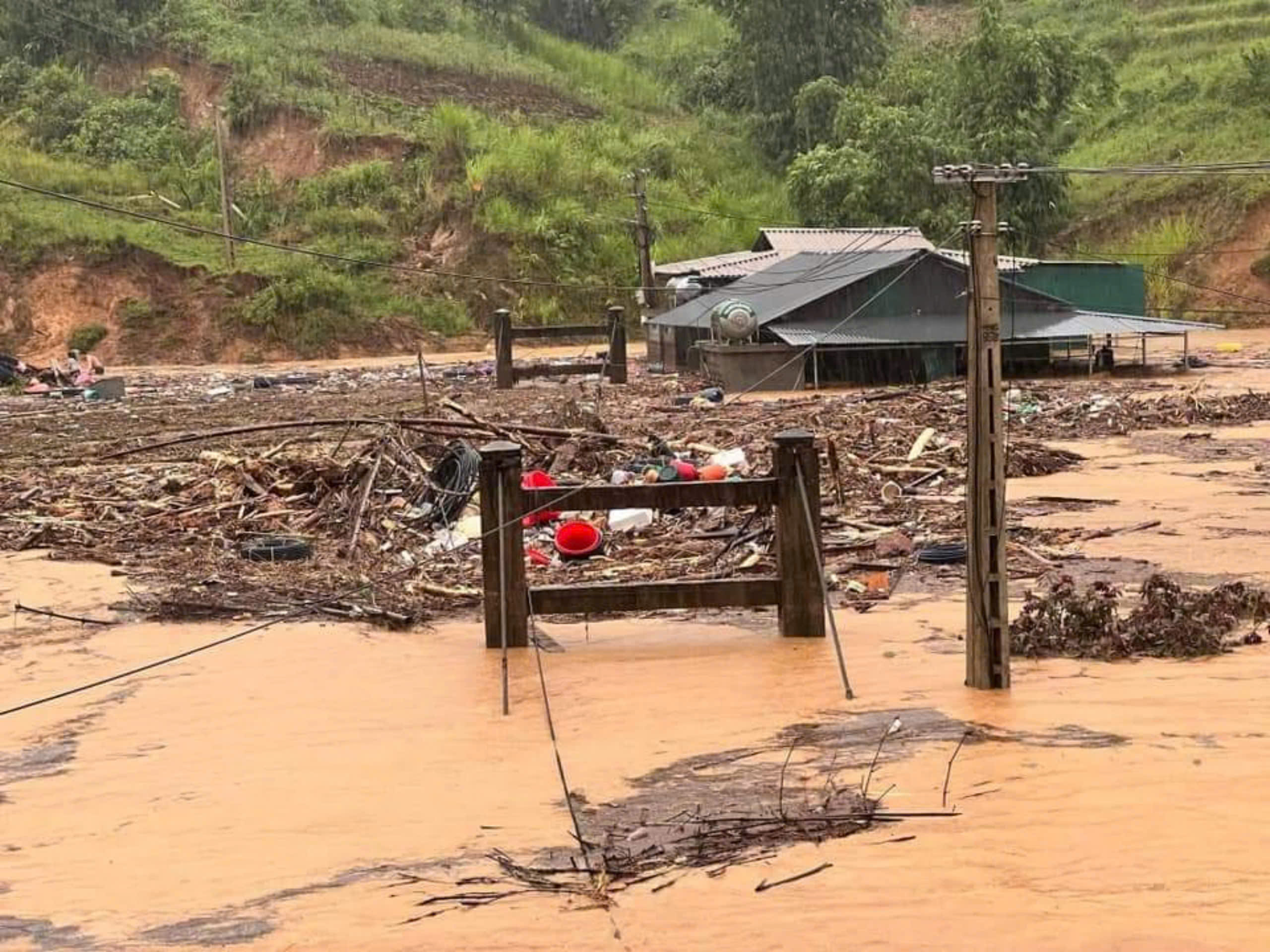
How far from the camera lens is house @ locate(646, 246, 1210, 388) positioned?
99.6ft

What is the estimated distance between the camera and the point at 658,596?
8.86 metres

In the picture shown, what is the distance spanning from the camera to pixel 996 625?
757 cm

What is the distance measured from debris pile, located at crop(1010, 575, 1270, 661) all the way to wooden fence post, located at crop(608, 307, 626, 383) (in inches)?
919

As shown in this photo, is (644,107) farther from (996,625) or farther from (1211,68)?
(996,625)

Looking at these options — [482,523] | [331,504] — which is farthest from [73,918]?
[331,504]

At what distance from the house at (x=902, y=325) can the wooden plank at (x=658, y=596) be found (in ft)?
68.8

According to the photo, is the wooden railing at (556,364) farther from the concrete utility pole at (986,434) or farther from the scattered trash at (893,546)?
the concrete utility pole at (986,434)

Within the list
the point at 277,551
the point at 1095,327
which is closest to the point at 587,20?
the point at 1095,327

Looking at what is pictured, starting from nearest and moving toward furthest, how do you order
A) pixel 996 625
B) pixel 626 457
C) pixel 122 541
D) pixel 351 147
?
pixel 996 625, pixel 122 541, pixel 626 457, pixel 351 147

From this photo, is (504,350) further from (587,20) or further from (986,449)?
(587,20)

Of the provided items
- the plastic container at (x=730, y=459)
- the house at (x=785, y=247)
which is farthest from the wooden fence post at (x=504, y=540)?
the house at (x=785, y=247)

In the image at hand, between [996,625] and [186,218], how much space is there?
4672cm

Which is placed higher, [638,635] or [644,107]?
[644,107]

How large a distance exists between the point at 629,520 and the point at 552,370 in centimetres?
1798
